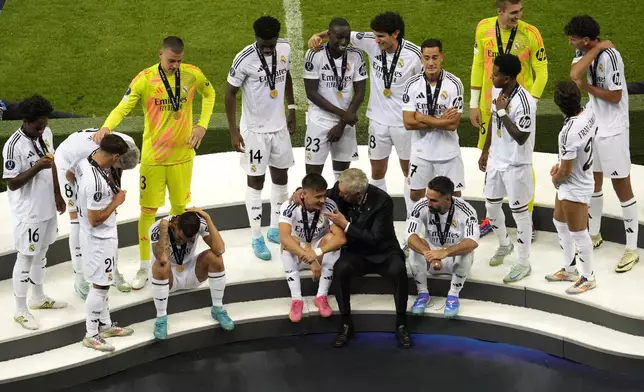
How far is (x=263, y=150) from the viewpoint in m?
9.10

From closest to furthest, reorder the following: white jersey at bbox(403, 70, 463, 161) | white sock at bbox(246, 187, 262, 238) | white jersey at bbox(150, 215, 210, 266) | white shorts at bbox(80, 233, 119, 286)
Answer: white shorts at bbox(80, 233, 119, 286) < white jersey at bbox(150, 215, 210, 266) < white jersey at bbox(403, 70, 463, 161) < white sock at bbox(246, 187, 262, 238)

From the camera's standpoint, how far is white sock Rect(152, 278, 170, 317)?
8328mm

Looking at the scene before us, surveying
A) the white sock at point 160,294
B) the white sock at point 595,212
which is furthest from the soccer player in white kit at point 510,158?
the white sock at point 160,294

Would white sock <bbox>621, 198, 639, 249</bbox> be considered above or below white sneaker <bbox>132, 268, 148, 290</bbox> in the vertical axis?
above

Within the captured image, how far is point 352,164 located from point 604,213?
7.69 ft

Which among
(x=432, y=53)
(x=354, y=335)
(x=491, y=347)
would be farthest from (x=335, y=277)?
(x=432, y=53)

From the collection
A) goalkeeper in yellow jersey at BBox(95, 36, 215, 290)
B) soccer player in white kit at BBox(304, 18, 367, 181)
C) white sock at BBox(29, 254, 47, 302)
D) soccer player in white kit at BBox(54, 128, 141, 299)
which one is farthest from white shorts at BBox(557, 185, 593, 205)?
white sock at BBox(29, 254, 47, 302)

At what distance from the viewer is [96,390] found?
802cm

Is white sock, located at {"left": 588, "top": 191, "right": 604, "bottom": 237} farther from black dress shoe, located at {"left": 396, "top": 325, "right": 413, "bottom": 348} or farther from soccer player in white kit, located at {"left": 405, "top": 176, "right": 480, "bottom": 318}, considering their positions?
black dress shoe, located at {"left": 396, "top": 325, "right": 413, "bottom": 348}

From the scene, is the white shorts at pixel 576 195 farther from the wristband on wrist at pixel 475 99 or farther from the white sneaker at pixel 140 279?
the white sneaker at pixel 140 279

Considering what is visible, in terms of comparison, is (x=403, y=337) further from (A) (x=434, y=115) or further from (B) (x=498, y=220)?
(A) (x=434, y=115)

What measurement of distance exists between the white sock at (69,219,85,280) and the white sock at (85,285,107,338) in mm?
614

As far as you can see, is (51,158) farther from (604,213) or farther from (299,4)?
(299,4)

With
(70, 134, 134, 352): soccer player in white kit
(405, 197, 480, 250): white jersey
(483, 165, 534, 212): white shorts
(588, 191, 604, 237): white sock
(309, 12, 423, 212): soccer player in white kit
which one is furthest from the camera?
(588, 191, 604, 237): white sock
